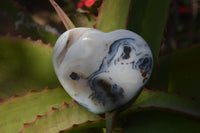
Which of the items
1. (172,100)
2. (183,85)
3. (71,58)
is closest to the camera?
(71,58)

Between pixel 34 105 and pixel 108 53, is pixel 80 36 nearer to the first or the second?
pixel 108 53

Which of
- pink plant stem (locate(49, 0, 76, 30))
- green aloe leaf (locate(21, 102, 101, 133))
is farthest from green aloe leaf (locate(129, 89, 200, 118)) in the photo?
pink plant stem (locate(49, 0, 76, 30))

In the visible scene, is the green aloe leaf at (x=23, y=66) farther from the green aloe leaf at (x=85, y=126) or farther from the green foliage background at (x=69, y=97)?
the green aloe leaf at (x=85, y=126)

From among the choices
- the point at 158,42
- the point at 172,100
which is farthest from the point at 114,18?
the point at 172,100

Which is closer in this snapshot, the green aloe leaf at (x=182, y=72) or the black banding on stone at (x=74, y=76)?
the black banding on stone at (x=74, y=76)

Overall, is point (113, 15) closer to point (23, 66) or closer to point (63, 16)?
point (63, 16)

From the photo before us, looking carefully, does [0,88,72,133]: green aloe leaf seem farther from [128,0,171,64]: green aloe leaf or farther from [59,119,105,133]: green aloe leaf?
[128,0,171,64]: green aloe leaf

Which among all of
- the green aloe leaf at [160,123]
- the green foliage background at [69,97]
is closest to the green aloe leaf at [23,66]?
the green foliage background at [69,97]
